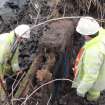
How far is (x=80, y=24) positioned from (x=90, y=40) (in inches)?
12.0

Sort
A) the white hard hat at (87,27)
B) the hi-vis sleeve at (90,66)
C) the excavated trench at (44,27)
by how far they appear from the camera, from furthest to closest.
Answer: the excavated trench at (44,27), the white hard hat at (87,27), the hi-vis sleeve at (90,66)

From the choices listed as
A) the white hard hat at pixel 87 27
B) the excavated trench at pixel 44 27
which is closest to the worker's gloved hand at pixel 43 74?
the excavated trench at pixel 44 27

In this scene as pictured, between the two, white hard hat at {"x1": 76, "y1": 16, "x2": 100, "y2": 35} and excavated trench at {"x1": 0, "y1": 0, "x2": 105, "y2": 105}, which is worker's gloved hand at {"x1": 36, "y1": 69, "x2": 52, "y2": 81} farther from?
white hard hat at {"x1": 76, "y1": 16, "x2": 100, "y2": 35}

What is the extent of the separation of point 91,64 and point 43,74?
782 millimetres

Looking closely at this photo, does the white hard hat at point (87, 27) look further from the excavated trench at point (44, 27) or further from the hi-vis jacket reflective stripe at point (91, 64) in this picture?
the excavated trench at point (44, 27)

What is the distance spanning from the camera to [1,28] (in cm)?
945

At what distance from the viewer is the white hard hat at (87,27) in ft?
22.0

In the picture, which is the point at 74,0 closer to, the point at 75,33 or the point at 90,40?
the point at 75,33

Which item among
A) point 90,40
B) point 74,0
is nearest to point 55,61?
point 90,40

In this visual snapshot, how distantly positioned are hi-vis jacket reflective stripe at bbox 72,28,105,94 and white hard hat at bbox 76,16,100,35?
0.42 ft

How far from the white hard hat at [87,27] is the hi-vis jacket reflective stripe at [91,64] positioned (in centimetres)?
13

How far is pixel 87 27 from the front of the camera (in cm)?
672

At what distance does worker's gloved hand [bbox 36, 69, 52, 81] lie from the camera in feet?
22.2

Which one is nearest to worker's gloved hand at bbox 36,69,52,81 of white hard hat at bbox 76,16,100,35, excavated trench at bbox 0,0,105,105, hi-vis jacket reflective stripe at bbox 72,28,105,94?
excavated trench at bbox 0,0,105,105
